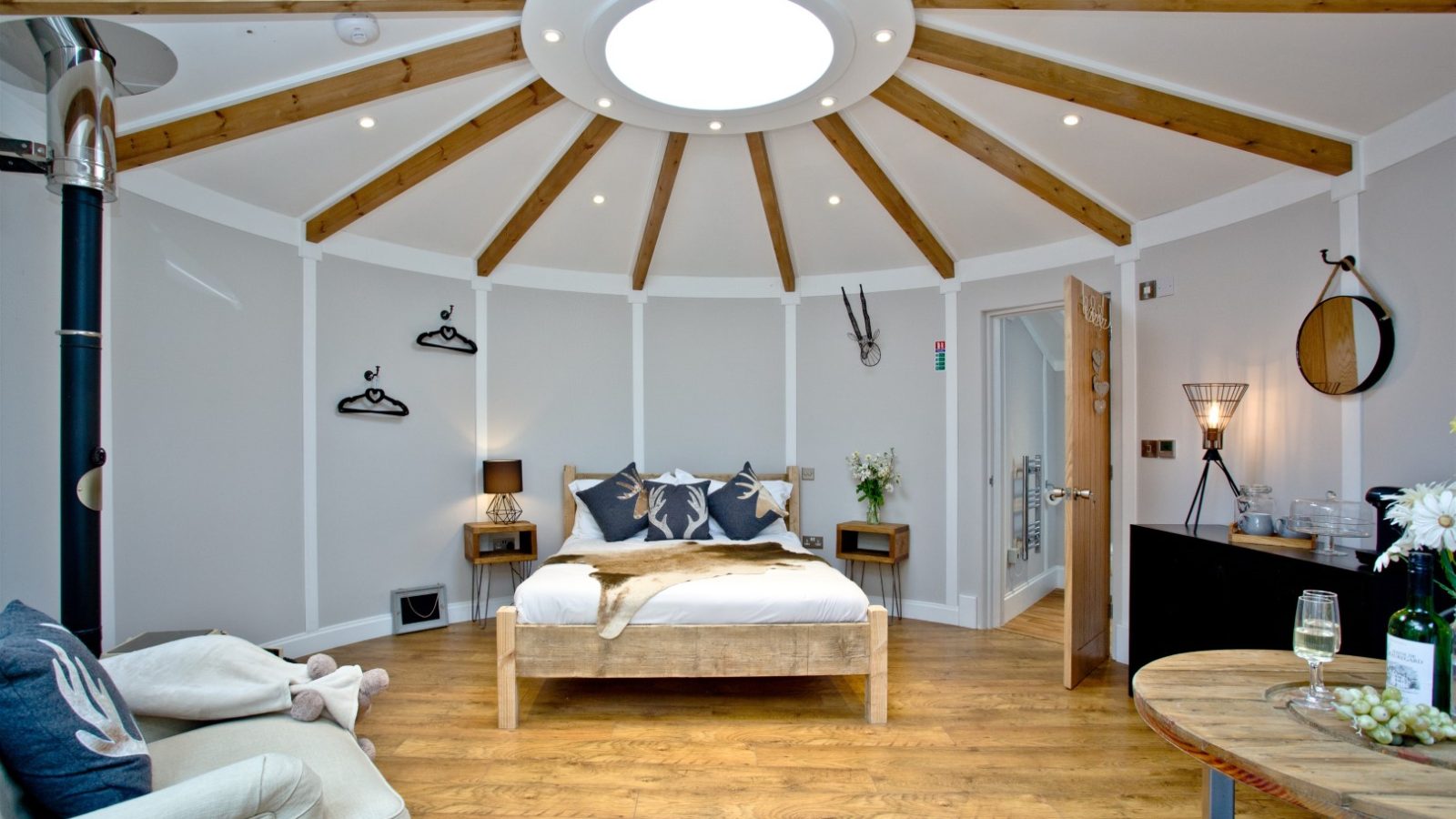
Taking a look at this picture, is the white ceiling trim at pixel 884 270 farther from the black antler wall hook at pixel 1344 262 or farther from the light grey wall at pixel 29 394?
the light grey wall at pixel 29 394

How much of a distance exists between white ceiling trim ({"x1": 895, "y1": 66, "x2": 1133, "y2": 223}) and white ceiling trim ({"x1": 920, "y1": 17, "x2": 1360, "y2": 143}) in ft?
1.44

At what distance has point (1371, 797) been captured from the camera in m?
1.11

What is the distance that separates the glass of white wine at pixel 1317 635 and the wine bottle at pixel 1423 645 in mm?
102

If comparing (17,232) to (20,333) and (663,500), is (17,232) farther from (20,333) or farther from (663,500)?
(663,500)

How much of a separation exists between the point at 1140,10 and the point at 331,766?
3.40 m

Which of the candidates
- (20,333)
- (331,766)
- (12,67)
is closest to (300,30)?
(12,67)

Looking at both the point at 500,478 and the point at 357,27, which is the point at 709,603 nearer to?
the point at 500,478

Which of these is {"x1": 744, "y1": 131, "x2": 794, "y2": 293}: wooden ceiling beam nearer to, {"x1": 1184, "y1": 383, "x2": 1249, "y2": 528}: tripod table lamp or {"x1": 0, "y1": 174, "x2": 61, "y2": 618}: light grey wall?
{"x1": 1184, "y1": 383, "x2": 1249, "y2": 528}: tripod table lamp

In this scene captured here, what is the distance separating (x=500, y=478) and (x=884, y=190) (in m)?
2.95

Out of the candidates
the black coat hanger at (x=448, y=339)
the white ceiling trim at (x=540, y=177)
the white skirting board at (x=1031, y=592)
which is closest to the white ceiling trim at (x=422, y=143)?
the white ceiling trim at (x=540, y=177)

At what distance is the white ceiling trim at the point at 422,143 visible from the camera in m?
3.33

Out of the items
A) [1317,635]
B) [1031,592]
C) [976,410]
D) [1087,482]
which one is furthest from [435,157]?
[1031,592]

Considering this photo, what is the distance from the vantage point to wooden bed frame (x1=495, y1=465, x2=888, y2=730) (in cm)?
323

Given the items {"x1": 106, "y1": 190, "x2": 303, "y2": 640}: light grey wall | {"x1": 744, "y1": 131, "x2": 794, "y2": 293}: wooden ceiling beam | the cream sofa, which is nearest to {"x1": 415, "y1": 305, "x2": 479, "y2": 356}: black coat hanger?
{"x1": 106, "y1": 190, "x2": 303, "y2": 640}: light grey wall
